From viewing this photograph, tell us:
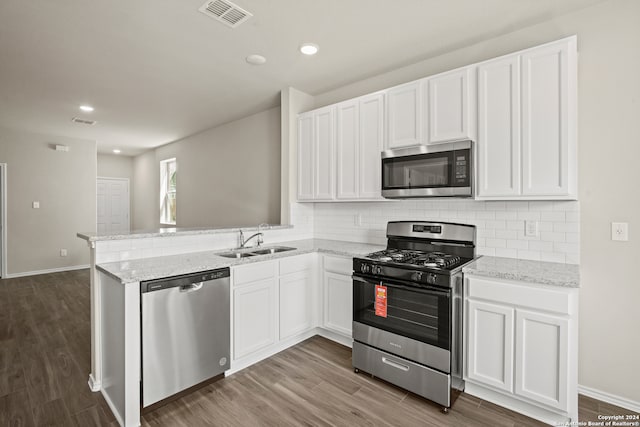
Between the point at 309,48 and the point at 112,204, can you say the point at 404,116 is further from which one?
the point at 112,204

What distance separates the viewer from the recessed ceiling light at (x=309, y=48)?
2.79m

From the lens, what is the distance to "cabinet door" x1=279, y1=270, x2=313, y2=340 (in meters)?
2.86

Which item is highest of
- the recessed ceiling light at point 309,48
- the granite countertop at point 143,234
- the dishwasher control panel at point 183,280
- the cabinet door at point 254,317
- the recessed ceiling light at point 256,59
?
the recessed ceiling light at point 256,59

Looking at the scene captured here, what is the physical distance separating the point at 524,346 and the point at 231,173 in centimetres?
453

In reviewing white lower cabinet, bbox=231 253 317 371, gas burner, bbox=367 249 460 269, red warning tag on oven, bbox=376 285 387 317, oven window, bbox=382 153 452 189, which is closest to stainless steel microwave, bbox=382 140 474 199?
oven window, bbox=382 153 452 189

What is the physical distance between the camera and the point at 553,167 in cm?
213

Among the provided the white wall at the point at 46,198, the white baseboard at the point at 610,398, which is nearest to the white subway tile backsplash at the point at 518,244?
the white baseboard at the point at 610,398

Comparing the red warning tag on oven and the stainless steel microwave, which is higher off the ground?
the stainless steel microwave

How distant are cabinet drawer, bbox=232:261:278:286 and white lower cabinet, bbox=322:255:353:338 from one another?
1.79 feet

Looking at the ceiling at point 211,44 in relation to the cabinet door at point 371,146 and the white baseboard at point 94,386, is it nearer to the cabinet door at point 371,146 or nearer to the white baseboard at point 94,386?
the cabinet door at point 371,146

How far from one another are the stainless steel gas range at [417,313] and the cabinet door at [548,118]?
0.61 m

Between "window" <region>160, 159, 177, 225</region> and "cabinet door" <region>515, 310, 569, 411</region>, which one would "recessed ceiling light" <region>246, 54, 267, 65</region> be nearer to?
"cabinet door" <region>515, 310, 569, 411</region>

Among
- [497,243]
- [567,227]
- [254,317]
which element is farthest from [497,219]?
[254,317]

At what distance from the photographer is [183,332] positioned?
7.01ft
